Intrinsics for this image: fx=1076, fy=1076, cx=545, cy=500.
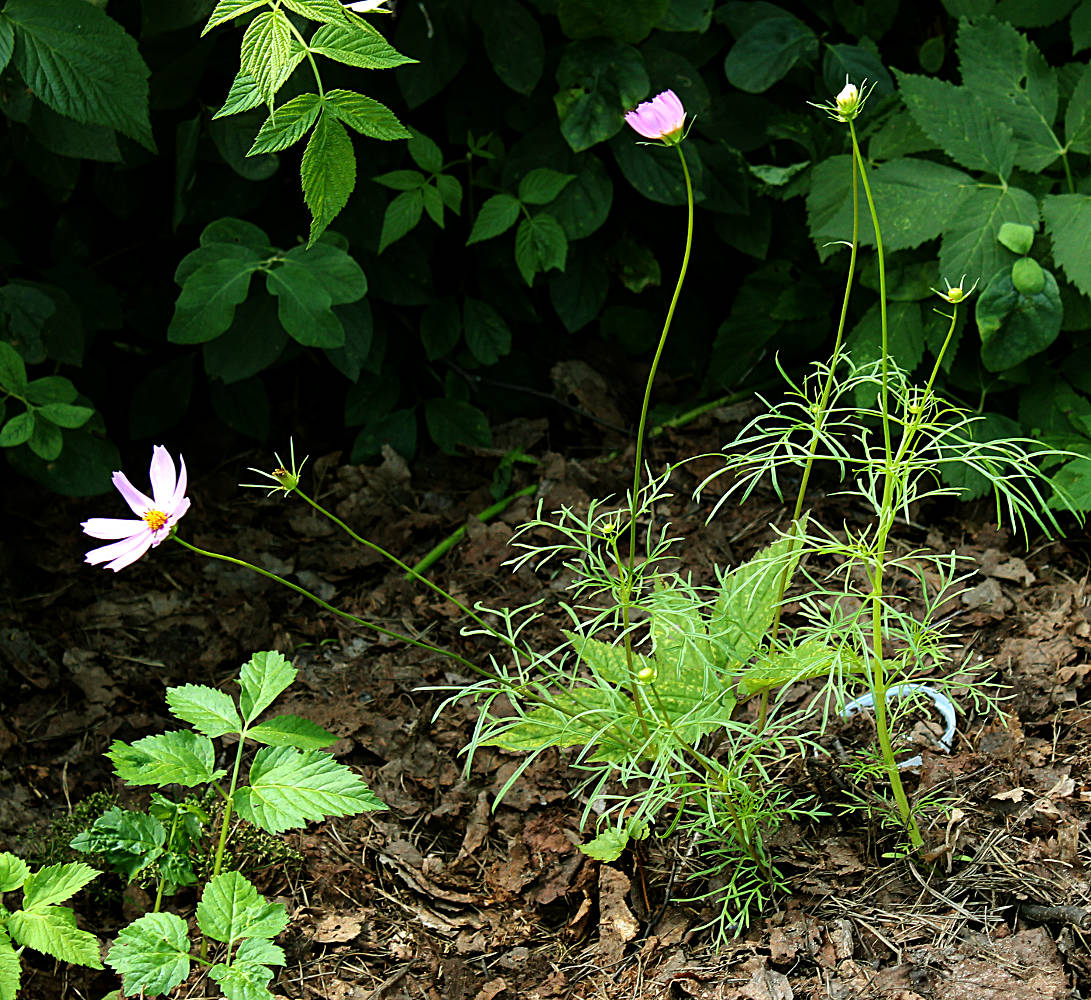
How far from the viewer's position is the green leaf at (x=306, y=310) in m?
1.87

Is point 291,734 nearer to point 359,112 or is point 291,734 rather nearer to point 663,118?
point 359,112

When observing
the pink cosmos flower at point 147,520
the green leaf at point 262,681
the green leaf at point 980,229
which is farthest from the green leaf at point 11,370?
the green leaf at point 980,229

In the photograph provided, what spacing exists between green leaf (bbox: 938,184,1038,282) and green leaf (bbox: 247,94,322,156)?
1195mm

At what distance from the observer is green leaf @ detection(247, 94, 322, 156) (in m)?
1.12

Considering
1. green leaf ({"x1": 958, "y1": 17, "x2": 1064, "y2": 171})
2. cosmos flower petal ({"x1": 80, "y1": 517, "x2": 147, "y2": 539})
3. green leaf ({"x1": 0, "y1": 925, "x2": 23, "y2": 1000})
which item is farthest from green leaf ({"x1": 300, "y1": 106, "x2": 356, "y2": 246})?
green leaf ({"x1": 958, "y1": 17, "x2": 1064, "y2": 171})

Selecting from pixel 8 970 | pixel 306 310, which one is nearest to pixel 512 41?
pixel 306 310

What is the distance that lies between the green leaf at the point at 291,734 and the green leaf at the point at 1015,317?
1.32 m

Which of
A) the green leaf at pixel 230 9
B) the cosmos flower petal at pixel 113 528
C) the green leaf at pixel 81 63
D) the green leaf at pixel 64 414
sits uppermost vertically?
the green leaf at pixel 230 9

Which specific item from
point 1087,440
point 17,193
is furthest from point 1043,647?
point 17,193

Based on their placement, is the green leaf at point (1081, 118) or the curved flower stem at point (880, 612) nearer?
the curved flower stem at point (880, 612)

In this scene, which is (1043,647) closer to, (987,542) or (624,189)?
(987,542)

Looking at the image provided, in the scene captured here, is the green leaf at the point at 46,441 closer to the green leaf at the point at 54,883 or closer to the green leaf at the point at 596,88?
the green leaf at the point at 54,883

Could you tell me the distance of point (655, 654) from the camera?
1.47 meters

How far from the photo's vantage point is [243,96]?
1117 millimetres
